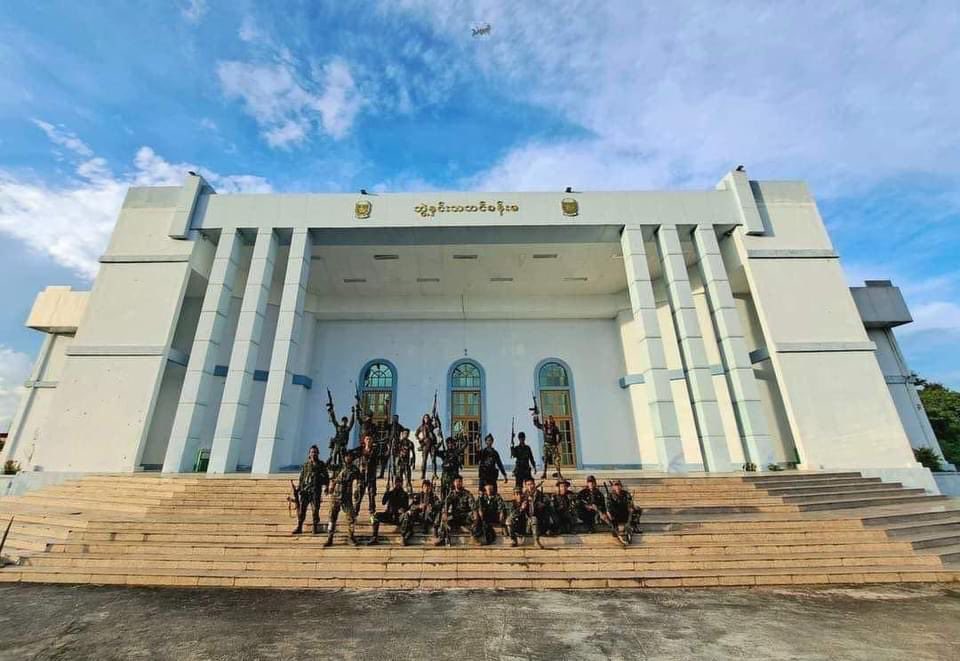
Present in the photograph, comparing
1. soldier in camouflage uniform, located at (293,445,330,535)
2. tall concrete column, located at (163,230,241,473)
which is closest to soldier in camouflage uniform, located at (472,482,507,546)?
soldier in camouflage uniform, located at (293,445,330,535)

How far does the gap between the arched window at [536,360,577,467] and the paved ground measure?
1100 cm

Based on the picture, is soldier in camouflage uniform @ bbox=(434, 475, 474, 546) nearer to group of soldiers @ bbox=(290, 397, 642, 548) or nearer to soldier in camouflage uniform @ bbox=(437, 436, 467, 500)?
group of soldiers @ bbox=(290, 397, 642, 548)

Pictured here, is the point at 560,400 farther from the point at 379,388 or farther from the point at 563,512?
the point at 563,512

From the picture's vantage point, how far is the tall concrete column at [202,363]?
11555 millimetres

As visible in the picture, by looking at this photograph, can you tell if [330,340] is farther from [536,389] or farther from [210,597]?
[210,597]

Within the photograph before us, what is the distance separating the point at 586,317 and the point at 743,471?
873cm

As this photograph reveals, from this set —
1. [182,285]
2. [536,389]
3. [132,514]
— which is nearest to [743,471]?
[536,389]

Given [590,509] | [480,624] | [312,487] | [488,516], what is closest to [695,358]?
[590,509]

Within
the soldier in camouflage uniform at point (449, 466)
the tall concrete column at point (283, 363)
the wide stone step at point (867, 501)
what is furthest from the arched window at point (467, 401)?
the wide stone step at point (867, 501)

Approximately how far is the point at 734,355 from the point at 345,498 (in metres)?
12.1

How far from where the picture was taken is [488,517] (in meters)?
7.10

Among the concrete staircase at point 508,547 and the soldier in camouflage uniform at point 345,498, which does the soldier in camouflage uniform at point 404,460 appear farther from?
the soldier in camouflage uniform at point 345,498

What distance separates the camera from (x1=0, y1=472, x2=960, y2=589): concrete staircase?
6.22 meters

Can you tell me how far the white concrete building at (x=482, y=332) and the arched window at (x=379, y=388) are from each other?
0.29ft
